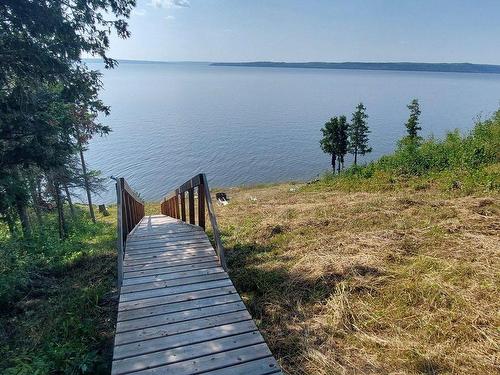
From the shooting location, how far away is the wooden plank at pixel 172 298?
4.20m

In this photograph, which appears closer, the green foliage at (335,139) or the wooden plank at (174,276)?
the wooden plank at (174,276)

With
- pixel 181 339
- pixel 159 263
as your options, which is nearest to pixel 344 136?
pixel 159 263

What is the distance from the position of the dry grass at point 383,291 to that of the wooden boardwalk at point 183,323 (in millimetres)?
570

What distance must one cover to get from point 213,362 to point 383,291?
2.64 meters

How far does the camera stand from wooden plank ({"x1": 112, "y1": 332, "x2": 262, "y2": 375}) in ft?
10.4

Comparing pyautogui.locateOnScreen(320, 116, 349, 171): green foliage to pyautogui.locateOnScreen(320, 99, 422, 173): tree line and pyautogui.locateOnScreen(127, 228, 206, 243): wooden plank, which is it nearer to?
pyautogui.locateOnScreen(320, 99, 422, 173): tree line

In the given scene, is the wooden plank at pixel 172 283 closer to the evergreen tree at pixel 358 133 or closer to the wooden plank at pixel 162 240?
the wooden plank at pixel 162 240

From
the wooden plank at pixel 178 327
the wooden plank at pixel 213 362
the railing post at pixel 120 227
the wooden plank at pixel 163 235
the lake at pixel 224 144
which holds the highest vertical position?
the railing post at pixel 120 227

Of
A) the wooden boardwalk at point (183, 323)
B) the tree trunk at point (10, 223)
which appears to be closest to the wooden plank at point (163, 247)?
the wooden boardwalk at point (183, 323)

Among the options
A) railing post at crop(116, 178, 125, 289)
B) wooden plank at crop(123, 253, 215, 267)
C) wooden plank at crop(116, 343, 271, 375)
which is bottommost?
wooden plank at crop(123, 253, 215, 267)

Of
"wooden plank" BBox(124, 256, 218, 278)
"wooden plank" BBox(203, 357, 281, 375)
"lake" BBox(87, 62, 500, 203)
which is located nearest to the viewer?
"wooden plank" BBox(203, 357, 281, 375)

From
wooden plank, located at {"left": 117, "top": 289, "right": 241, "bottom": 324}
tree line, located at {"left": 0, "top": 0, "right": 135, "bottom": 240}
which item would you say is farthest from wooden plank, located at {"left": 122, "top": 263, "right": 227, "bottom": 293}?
tree line, located at {"left": 0, "top": 0, "right": 135, "bottom": 240}

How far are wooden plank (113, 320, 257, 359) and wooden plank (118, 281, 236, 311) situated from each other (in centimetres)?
71

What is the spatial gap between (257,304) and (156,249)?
229 centimetres
